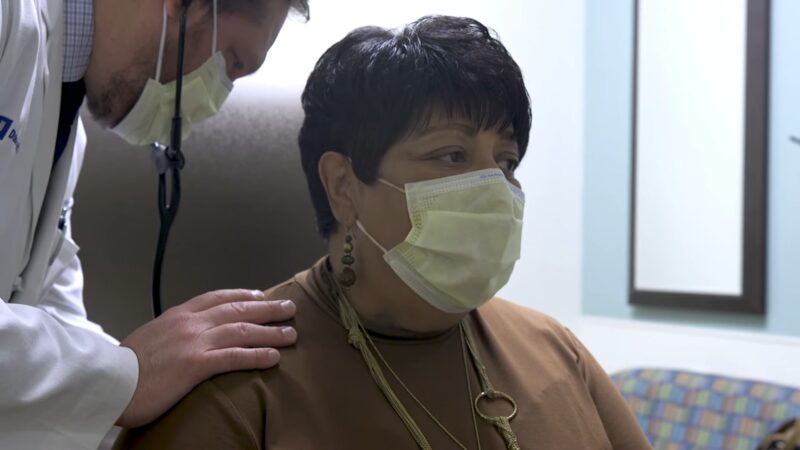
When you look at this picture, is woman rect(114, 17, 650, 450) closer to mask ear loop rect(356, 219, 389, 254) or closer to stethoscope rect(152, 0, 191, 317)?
mask ear loop rect(356, 219, 389, 254)

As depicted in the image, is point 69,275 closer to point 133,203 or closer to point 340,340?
point 133,203

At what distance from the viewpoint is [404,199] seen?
1.16m

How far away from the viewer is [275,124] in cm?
169

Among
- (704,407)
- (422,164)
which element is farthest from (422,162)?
(704,407)

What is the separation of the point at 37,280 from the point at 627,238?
2.01m

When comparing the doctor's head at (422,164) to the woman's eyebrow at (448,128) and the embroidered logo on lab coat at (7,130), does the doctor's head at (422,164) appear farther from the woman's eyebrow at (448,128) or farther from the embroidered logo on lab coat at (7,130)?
the embroidered logo on lab coat at (7,130)

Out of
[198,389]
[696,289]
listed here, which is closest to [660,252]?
[696,289]

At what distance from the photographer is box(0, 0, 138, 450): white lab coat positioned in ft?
3.21

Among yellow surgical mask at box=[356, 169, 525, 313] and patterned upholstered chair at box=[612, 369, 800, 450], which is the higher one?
yellow surgical mask at box=[356, 169, 525, 313]

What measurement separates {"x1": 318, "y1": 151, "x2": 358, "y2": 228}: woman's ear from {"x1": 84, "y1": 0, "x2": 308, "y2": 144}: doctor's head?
297 millimetres

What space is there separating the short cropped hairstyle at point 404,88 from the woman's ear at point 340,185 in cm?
1

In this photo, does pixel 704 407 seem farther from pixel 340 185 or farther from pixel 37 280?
pixel 37 280

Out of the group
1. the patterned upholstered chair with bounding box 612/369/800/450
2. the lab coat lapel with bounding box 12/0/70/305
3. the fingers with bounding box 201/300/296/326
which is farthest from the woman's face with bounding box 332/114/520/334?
the patterned upholstered chair with bounding box 612/369/800/450

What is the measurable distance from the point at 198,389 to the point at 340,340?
0.22 meters
